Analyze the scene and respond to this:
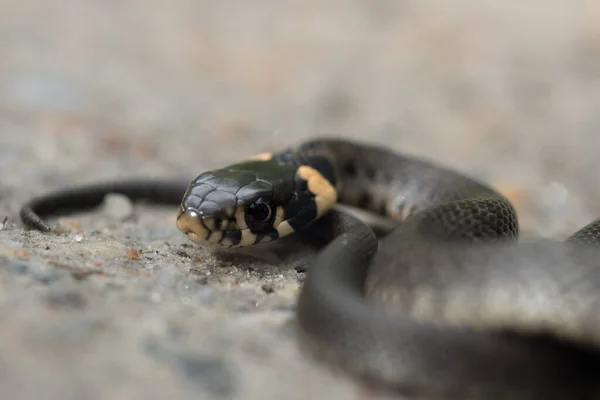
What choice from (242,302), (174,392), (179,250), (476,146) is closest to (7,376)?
(174,392)

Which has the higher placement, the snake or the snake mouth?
the snake

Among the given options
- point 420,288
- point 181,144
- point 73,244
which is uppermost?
point 420,288

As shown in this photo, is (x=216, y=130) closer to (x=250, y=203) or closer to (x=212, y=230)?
(x=250, y=203)

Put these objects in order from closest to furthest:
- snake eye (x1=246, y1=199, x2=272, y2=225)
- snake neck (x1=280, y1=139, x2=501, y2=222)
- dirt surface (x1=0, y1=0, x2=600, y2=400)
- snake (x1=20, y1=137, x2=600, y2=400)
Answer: snake (x1=20, y1=137, x2=600, y2=400), dirt surface (x1=0, y1=0, x2=600, y2=400), snake eye (x1=246, y1=199, x2=272, y2=225), snake neck (x1=280, y1=139, x2=501, y2=222)

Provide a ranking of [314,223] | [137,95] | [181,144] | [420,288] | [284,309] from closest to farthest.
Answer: [420,288]
[284,309]
[314,223]
[181,144]
[137,95]

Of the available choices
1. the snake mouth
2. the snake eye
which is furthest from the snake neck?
the snake mouth

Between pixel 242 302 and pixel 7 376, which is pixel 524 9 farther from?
Result: pixel 7 376

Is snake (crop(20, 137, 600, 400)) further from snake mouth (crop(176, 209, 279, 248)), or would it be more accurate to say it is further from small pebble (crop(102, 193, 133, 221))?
small pebble (crop(102, 193, 133, 221))
